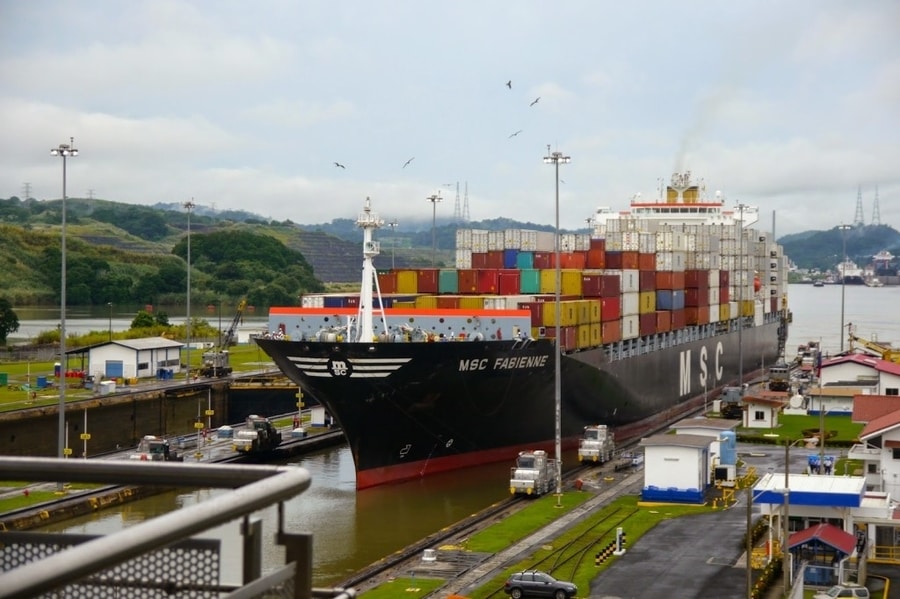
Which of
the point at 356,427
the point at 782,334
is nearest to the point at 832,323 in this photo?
the point at 782,334

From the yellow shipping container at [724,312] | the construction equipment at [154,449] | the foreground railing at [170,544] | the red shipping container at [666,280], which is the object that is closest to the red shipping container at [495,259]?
the red shipping container at [666,280]

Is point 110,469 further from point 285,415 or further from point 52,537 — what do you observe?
point 285,415

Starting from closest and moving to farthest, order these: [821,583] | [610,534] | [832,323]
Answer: [821,583]
[610,534]
[832,323]

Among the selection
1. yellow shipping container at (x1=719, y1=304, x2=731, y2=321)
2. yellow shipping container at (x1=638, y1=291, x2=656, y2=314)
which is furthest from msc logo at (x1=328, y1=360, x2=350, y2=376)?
yellow shipping container at (x1=719, y1=304, x2=731, y2=321)

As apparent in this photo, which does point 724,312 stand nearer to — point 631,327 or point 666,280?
point 666,280

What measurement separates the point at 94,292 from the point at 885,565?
130776 mm

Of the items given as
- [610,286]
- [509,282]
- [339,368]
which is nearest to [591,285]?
[610,286]

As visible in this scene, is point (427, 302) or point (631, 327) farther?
point (631, 327)

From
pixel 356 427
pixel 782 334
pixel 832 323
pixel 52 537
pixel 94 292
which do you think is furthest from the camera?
pixel 832 323

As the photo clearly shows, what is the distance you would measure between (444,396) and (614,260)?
66.2 ft

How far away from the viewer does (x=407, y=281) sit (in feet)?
175

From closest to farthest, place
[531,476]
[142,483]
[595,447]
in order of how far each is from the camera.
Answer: [142,483]
[531,476]
[595,447]

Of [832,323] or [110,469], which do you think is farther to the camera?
[832,323]

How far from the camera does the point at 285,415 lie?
61.1 meters
